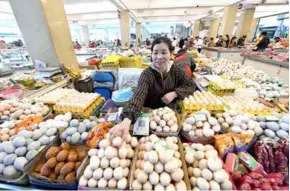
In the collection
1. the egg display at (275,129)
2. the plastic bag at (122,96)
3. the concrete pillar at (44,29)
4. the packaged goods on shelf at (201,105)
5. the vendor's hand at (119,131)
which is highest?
the concrete pillar at (44,29)

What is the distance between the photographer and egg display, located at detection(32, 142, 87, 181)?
96cm

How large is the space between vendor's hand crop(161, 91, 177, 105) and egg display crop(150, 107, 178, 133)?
28 cm

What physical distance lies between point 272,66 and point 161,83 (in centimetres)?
406

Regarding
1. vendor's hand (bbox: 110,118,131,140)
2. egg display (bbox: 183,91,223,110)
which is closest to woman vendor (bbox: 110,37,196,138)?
egg display (bbox: 183,91,223,110)

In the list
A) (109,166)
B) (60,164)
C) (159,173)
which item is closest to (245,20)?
(159,173)

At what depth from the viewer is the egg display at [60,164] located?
37.6 inches

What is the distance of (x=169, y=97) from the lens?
1627 millimetres

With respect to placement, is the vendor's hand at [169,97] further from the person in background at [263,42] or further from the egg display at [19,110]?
A: the person in background at [263,42]

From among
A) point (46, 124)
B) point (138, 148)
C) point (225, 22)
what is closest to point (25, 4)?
point (46, 124)

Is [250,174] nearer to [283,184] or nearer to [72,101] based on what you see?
[283,184]

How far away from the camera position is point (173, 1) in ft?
24.6

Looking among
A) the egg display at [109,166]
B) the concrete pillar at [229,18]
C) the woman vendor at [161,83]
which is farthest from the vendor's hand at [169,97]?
the concrete pillar at [229,18]

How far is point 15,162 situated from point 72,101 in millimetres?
1027

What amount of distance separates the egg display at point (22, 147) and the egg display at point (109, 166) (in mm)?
459
